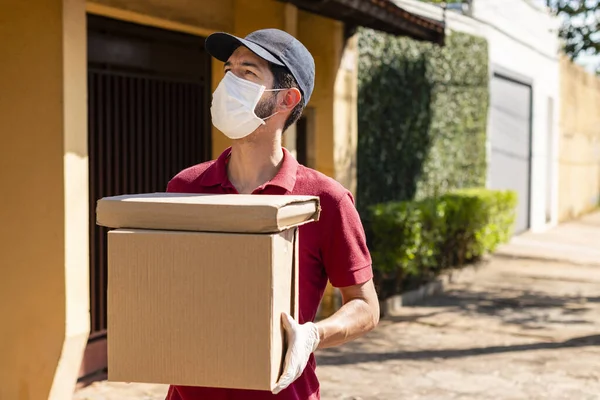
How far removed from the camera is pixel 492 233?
1384cm

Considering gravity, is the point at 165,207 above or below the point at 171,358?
above

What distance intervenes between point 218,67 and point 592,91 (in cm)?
2179

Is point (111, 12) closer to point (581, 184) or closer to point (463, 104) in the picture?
point (463, 104)

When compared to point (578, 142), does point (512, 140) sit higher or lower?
lower


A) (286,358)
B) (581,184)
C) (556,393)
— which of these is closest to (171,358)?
(286,358)

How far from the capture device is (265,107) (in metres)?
2.50

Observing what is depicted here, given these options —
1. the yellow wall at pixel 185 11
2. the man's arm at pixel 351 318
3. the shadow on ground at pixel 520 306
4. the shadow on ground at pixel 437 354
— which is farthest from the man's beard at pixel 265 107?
the shadow on ground at pixel 520 306

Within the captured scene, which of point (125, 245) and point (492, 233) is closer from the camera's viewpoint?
point (125, 245)

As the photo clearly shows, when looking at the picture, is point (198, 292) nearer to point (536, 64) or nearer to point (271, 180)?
point (271, 180)

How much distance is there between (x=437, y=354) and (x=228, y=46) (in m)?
5.93

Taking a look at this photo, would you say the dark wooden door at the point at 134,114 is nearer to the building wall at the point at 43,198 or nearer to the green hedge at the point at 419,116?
the building wall at the point at 43,198

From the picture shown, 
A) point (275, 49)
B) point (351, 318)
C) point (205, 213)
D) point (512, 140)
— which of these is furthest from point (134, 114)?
point (512, 140)

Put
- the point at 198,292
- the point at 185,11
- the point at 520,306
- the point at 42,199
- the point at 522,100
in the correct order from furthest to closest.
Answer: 1. the point at 522,100
2. the point at 520,306
3. the point at 185,11
4. the point at 42,199
5. the point at 198,292

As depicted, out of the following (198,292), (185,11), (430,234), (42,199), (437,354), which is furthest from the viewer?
(430,234)
